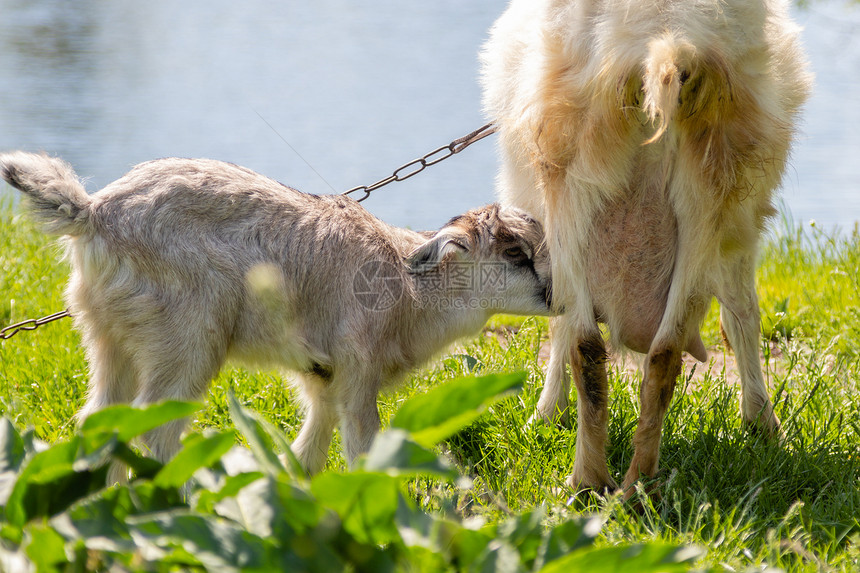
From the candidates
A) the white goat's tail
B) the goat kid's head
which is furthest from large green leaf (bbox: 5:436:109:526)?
the goat kid's head

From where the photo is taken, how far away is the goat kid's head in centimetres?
405

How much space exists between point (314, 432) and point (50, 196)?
4.92ft

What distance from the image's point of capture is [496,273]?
13.3 ft

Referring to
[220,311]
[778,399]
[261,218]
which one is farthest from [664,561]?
[778,399]

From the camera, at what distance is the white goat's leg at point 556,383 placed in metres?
4.31

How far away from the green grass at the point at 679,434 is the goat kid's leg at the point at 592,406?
0.38 feet

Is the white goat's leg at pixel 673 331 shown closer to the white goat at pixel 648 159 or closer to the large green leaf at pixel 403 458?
the white goat at pixel 648 159

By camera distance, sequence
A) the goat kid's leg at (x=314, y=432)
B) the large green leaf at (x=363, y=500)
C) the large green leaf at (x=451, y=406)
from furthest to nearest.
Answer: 1. the goat kid's leg at (x=314, y=432)
2. the large green leaf at (x=451, y=406)
3. the large green leaf at (x=363, y=500)

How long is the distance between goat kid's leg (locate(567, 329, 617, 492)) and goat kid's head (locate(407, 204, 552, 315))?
0.58 meters

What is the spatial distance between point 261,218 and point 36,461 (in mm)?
1771

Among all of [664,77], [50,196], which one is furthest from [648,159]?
[50,196]

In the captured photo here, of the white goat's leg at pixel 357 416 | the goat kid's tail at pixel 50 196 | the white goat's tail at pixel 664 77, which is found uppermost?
the white goat's tail at pixel 664 77

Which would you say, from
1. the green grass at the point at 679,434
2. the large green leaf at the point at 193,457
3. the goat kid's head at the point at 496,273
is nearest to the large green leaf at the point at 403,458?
the large green leaf at the point at 193,457

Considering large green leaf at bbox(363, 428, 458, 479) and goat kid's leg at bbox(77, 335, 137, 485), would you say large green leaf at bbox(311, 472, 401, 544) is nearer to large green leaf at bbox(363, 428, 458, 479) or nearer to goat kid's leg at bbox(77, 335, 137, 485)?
large green leaf at bbox(363, 428, 458, 479)
